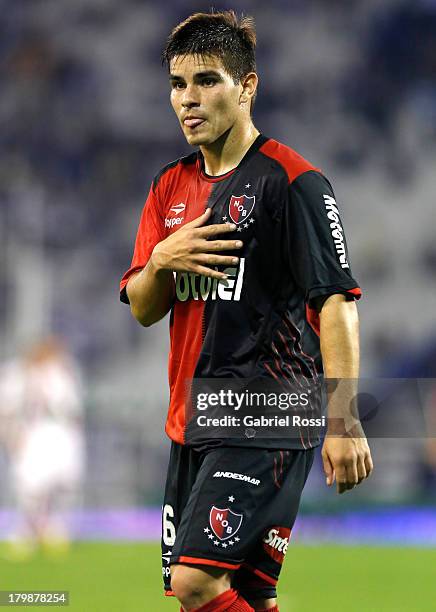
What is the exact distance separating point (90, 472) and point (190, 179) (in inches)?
432

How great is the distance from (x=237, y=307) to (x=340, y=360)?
0.41 meters

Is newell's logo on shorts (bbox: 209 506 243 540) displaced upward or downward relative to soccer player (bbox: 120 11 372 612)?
downward

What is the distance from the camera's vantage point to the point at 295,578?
9383 millimetres

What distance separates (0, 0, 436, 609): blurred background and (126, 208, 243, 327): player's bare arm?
11.6 m

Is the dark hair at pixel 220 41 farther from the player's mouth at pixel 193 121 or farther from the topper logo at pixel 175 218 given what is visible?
the topper logo at pixel 175 218

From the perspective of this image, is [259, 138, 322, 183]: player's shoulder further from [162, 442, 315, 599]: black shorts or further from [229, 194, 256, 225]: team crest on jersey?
[162, 442, 315, 599]: black shorts

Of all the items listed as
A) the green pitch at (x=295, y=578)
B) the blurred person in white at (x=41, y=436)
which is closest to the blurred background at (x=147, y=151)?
the blurred person in white at (x=41, y=436)

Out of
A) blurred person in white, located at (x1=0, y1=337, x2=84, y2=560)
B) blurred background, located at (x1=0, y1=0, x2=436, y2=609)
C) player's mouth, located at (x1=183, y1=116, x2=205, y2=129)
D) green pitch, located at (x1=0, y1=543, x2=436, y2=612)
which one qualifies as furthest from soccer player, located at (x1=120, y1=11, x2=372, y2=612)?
blurred background, located at (x1=0, y1=0, x2=436, y2=609)

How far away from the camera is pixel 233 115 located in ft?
13.8

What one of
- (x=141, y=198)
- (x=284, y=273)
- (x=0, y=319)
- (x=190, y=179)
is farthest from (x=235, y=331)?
(x=141, y=198)

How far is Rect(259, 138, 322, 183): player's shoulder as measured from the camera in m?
4.05

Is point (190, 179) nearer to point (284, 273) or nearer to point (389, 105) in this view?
point (284, 273)

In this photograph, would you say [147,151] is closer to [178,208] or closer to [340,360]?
[178,208]

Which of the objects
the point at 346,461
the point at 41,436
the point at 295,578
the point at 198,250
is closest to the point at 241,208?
the point at 198,250
